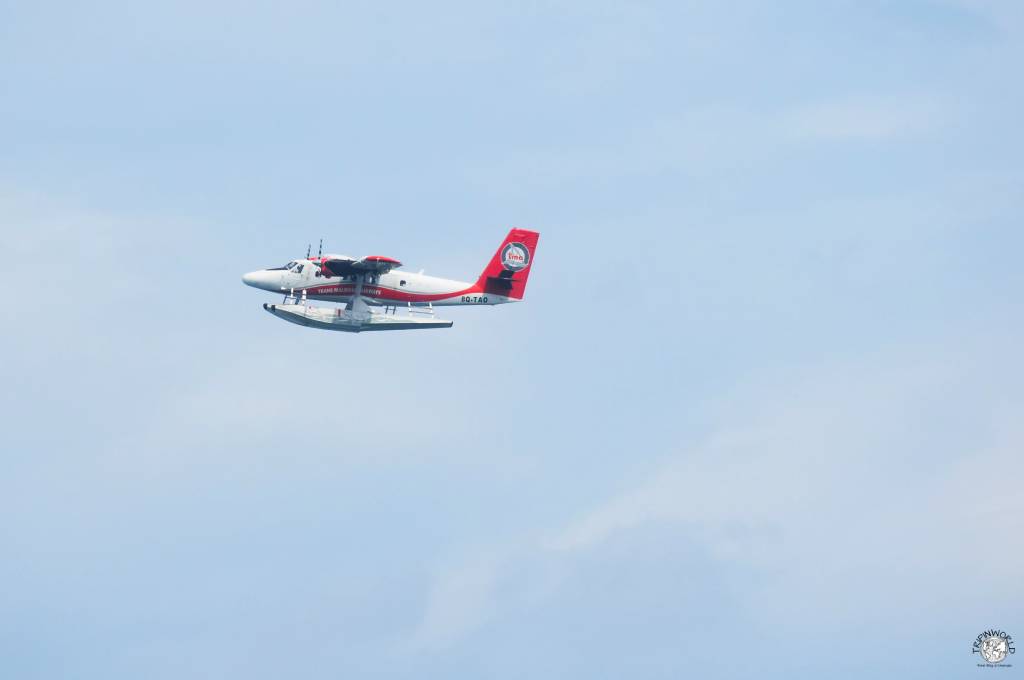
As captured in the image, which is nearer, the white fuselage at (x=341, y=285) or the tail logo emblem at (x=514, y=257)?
the white fuselage at (x=341, y=285)

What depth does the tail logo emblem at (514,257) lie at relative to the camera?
87812mm

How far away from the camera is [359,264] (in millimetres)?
83000

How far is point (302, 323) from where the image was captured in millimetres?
83375

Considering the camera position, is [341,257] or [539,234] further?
[539,234]

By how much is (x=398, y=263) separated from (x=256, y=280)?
38.0 feet

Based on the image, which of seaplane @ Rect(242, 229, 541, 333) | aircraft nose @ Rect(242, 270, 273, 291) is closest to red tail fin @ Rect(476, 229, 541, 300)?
seaplane @ Rect(242, 229, 541, 333)

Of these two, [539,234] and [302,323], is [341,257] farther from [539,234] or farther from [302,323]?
[539,234]

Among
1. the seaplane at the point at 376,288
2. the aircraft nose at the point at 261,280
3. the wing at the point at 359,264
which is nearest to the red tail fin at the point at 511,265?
the seaplane at the point at 376,288

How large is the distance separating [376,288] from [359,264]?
9.63 ft

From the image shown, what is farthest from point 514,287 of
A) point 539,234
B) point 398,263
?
point 398,263

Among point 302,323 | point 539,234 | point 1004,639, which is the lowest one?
point 1004,639

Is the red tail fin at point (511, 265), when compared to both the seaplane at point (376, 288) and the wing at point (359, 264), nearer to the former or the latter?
the seaplane at point (376, 288)

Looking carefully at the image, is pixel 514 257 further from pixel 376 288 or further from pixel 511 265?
pixel 376 288

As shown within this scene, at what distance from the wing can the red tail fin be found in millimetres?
8388
